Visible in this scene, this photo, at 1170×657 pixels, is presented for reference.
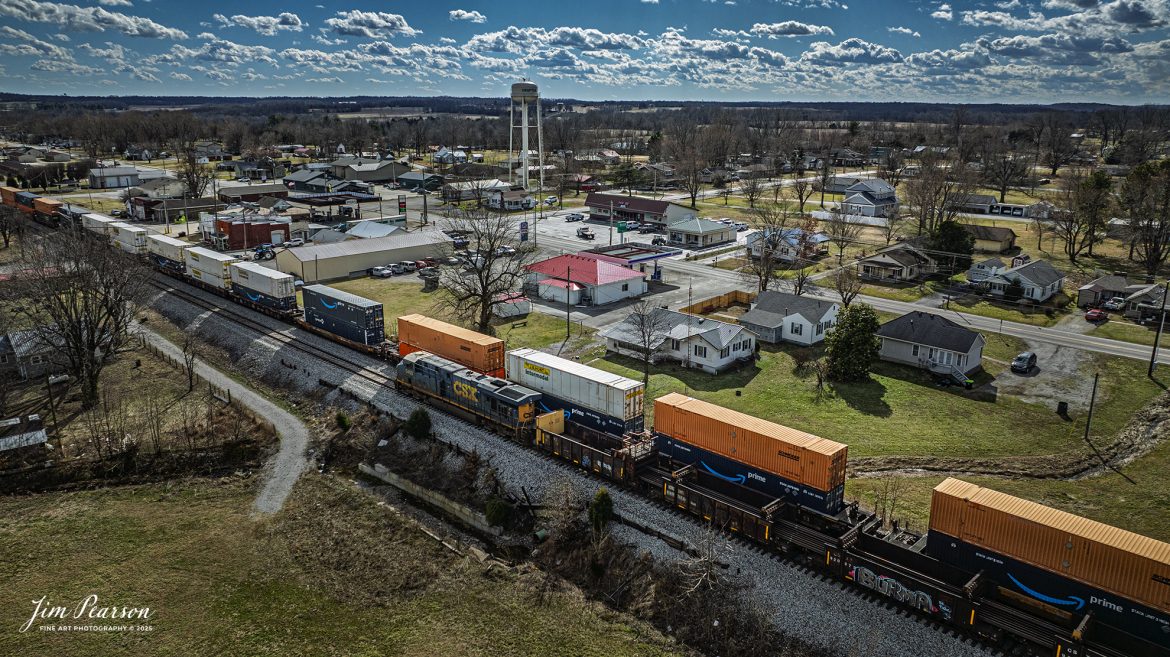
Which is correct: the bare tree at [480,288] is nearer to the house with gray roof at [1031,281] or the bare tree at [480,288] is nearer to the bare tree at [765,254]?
the bare tree at [765,254]

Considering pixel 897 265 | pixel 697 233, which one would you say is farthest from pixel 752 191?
pixel 897 265

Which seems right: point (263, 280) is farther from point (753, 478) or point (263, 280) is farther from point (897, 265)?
point (897, 265)

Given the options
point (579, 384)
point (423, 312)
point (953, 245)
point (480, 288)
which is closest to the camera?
point (579, 384)

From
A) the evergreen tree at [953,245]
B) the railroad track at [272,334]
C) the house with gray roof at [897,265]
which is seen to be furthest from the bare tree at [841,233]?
the railroad track at [272,334]

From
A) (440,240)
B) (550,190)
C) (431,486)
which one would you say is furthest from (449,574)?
(550,190)

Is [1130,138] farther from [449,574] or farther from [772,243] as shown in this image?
[449,574]

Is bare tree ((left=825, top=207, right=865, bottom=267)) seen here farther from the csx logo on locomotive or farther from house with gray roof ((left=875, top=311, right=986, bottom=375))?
the csx logo on locomotive
